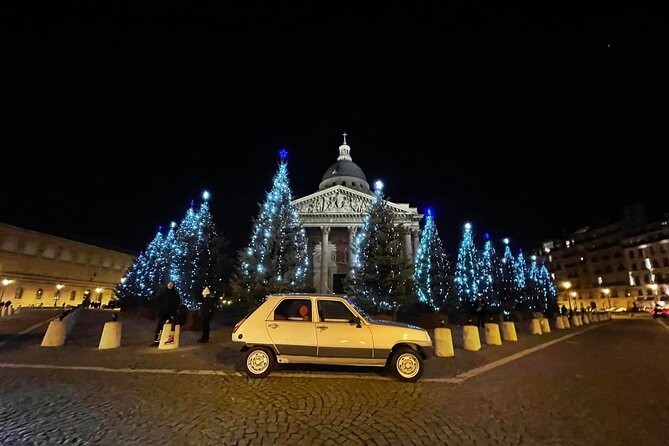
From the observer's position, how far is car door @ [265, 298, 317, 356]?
7137 mm

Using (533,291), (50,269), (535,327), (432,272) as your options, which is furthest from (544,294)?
(50,269)

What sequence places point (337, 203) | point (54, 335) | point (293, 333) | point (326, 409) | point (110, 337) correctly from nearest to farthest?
point (326, 409), point (293, 333), point (110, 337), point (54, 335), point (337, 203)

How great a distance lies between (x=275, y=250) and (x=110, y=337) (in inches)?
467

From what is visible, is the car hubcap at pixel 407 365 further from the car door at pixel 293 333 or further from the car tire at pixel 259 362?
the car tire at pixel 259 362

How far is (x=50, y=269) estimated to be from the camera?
173ft

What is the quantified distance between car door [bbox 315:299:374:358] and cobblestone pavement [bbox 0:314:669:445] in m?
0.55

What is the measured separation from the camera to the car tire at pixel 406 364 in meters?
6.91

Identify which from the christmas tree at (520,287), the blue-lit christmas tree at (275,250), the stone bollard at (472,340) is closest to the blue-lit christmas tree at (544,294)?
the christmas tree at (520,287)

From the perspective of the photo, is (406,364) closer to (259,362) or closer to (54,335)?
(259,362)

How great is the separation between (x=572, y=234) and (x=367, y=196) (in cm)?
7123

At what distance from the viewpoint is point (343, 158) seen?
6788cm

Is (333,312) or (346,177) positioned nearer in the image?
(333,312)

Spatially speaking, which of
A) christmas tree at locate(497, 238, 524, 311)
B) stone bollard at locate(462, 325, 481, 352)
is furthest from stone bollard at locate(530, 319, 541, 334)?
christmas tree at locate(497, 238, 524, 311)

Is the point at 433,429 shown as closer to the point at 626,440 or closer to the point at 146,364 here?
the point at 626,440
